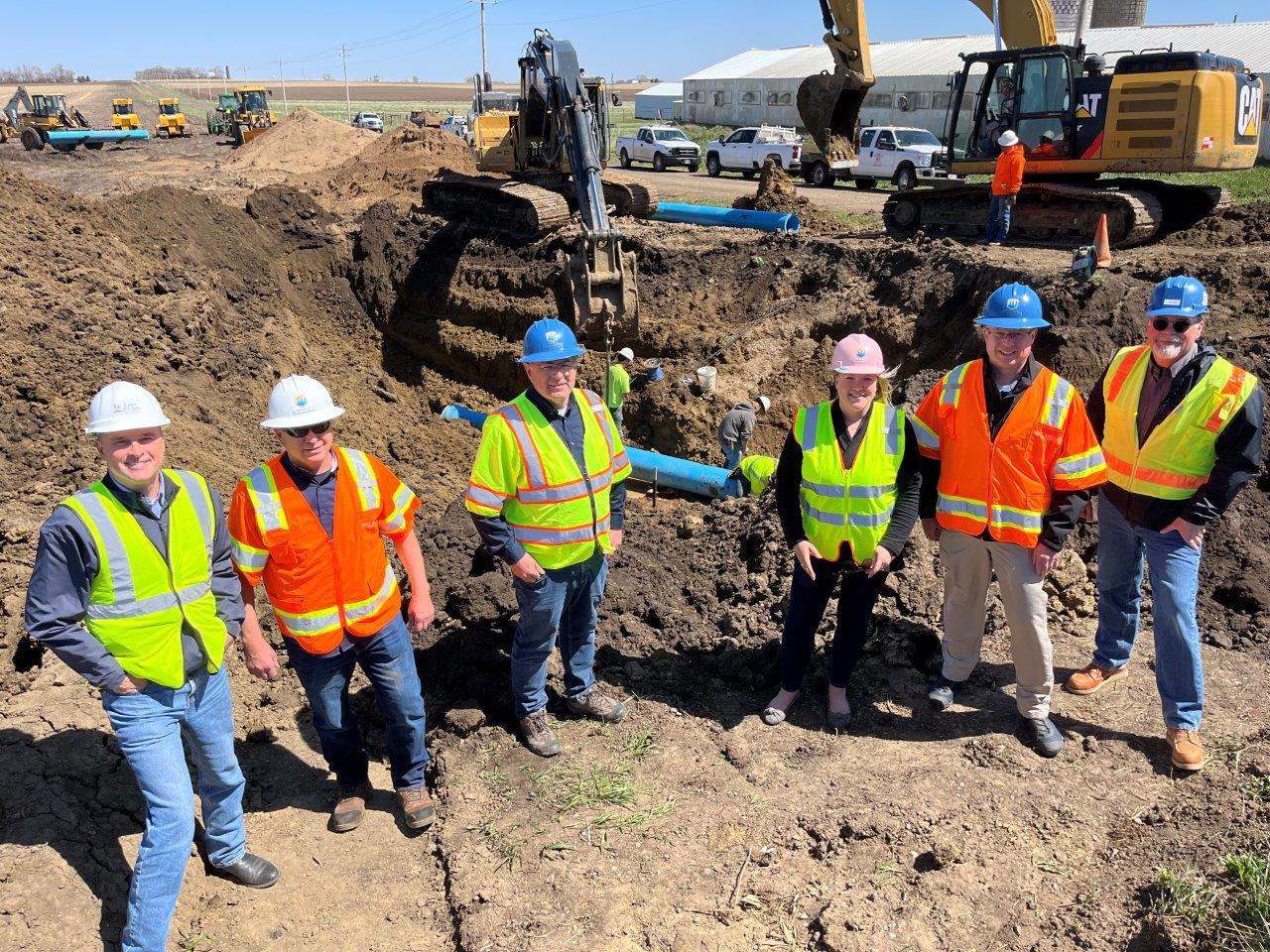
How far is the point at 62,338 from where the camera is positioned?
8.80 m

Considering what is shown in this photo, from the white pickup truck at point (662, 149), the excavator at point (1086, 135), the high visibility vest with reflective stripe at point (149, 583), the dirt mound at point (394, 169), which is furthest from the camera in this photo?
the white pickup truck at point (662, 149)

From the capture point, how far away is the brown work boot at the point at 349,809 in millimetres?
4402

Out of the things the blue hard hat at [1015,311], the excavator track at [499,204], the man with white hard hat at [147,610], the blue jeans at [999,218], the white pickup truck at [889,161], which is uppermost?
the white pickup truck at [889,161]

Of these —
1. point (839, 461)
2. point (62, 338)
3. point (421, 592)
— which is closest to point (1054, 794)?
point (839, 461)

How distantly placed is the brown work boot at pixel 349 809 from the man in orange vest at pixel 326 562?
1.02 feet

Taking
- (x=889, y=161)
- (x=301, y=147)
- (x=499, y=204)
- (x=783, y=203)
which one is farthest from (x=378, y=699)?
(x=301, y=147)

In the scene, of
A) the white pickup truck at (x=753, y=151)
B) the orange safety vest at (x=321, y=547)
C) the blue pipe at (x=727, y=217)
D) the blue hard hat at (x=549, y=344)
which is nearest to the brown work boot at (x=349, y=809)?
the orange safety vest at (x=321, y=547)

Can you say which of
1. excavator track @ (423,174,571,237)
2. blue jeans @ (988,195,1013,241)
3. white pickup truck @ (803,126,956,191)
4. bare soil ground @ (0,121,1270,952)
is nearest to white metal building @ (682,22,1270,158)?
white pickup truck @ (803,126,956,191)

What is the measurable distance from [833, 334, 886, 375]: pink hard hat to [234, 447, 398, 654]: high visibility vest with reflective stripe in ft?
7.07

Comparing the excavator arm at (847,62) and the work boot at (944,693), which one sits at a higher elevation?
the excavator arm at (847,62)

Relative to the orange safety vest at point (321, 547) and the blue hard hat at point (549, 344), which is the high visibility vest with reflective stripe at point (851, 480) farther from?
the orange safety vest at point (321, 547)

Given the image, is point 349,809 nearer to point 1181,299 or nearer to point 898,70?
point 1181,299

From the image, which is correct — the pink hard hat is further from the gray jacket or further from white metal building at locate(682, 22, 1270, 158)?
white metal building at locate(682, 22, 1270, 158)

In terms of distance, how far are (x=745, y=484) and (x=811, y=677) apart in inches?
139
